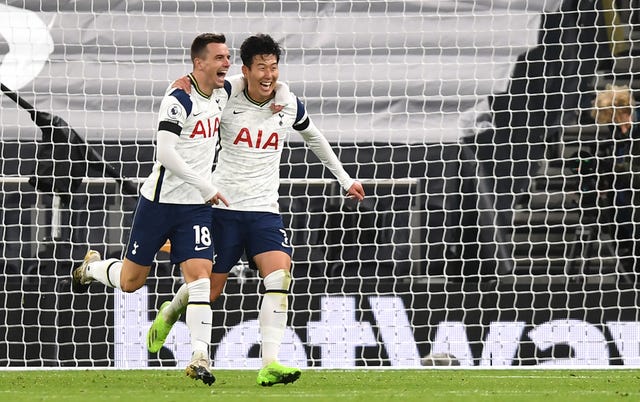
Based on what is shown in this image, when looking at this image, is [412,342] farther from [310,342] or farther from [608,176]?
[608,176]

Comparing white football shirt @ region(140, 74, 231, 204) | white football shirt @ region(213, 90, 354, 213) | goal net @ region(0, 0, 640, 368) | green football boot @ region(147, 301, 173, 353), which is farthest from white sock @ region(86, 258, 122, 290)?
goal net @ region(0, 0, 640, 368)

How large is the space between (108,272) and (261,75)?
1.55 meters

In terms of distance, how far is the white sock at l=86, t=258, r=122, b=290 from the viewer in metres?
7.09

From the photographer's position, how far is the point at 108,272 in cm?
715

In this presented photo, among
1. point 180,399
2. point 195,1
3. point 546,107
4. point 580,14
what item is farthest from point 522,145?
point 180,399

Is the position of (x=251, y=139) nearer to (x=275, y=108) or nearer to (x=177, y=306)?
(x=275, y=108)

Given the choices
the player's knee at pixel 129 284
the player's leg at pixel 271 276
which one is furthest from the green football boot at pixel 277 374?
the player's knee at pixel 129 284

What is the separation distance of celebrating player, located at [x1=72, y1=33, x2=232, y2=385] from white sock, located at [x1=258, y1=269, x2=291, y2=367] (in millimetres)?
314

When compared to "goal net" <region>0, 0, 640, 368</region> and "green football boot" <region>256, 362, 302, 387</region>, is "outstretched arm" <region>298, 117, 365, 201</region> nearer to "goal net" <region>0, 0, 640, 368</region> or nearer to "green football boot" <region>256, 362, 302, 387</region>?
"green football boot" <region>256, 362, 302, 387</region>

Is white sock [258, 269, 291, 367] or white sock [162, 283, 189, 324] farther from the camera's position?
white sock [162, 283, 189, 324]

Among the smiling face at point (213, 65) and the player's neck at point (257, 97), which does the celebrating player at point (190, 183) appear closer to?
the smiling face at point (213, 65)

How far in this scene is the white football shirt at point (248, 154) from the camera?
6578 millimetres

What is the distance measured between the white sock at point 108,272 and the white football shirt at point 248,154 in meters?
0.85

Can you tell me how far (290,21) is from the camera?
10172mm
